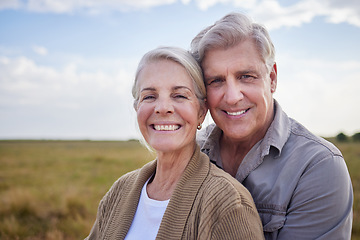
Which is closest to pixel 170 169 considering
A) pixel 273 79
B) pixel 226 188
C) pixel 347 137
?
pixel 226 188

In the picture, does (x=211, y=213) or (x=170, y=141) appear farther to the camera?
(x=170, y=141)

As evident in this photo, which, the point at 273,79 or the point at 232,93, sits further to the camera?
the point at 273,79

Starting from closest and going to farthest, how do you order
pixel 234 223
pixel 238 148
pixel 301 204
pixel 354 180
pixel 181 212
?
pixel 234 223
pixel 181 212
pixel 301 204
pixel 238 148
pixel 354 180

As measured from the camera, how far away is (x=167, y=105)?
2244mm

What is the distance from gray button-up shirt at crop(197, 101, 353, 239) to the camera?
7.26ft

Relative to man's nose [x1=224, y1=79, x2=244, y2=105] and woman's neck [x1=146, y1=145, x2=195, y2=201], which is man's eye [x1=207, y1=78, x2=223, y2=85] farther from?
woman's neck [x1=146, y1=145, x2=195, y2=201]

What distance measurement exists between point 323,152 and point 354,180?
838 cm

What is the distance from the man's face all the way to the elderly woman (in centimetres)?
17

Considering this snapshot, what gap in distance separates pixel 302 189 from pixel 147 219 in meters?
1.15

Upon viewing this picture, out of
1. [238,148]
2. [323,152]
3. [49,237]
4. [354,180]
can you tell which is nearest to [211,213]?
[323,152]

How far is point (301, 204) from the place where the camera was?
7.37 feet

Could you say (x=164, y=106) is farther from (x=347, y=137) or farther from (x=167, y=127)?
(x=347, y=137)

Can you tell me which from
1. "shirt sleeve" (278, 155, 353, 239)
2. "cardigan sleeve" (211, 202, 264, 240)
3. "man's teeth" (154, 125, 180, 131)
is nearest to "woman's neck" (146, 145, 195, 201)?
"man's teeth" (154, 125, 180, 131)

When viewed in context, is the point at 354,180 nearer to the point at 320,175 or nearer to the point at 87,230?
the point at 87,230
